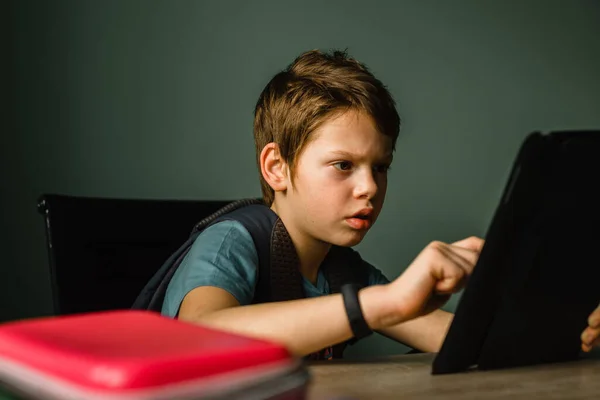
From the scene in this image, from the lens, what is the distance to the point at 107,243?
1.10 m

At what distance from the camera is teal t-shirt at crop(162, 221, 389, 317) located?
3.11ft

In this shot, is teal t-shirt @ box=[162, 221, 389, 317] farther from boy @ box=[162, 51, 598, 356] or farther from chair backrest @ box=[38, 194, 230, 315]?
chair backrest @ box=[38, 194, 230, 315]

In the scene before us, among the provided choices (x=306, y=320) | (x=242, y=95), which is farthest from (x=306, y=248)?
(x=242, y=95)

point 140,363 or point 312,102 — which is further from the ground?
point 312,102

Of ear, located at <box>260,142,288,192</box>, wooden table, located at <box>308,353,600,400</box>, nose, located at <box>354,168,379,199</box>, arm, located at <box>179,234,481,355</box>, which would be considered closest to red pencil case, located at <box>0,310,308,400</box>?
wooden table, located at <box>308,353,600,400</box>

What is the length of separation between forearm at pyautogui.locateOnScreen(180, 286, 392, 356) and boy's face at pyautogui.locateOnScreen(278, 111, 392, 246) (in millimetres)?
279

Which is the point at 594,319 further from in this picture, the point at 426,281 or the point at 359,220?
the point at 359,220

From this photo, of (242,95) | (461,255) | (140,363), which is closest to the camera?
(140,363)

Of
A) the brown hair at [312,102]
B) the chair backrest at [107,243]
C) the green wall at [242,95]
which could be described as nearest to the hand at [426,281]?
the brown hair at [312,102]

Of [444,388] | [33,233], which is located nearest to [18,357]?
[444,388]

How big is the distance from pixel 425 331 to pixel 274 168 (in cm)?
36

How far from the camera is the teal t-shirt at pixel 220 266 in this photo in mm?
949

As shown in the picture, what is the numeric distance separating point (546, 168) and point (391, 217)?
4.83 feet

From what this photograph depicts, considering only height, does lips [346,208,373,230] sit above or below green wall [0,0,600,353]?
below
